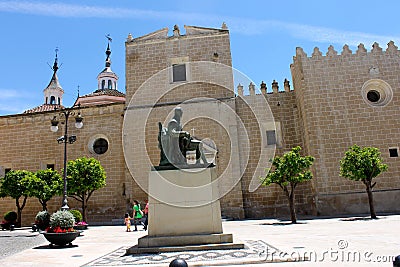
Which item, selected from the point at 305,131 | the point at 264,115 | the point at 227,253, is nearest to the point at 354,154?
the point at 305,131

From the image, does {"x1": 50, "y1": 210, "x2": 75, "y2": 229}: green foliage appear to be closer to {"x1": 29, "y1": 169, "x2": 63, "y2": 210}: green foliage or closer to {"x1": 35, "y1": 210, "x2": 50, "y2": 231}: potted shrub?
{"x1": 35, "y1": 210, "x2": 50, "y2": 231}: potted shrub

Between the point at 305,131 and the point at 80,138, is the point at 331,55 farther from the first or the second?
the point at 80,138

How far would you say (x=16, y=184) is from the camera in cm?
1644

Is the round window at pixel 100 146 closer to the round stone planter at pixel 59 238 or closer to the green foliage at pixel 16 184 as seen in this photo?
the green foliage at pixel 16 184

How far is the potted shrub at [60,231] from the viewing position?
8.44 meters

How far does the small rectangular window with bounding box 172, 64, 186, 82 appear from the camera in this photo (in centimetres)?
1988

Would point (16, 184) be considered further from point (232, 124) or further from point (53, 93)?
point (53, 93)

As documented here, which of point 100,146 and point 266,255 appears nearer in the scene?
point 266,255

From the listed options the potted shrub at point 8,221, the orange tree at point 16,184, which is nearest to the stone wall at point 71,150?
the potted shrub at point 8,221

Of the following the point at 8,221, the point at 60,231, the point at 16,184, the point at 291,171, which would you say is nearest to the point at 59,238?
the point at 60,231

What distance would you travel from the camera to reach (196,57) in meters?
20.0

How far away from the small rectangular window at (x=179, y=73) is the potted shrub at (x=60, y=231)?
12.6m

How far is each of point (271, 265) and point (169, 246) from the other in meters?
2.48

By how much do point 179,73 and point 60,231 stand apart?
1326 centimetres
